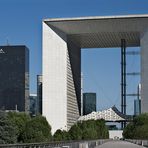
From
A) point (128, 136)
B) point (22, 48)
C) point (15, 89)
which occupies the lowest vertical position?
point (128, 136)

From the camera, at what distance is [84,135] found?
124 m

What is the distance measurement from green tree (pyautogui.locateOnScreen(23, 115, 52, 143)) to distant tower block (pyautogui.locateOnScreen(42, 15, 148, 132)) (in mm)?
46057

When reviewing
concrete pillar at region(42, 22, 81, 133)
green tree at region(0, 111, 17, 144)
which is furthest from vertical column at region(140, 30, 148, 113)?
green tree at region(0, 111, 17, 144)

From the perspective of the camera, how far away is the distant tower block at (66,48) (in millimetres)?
148750

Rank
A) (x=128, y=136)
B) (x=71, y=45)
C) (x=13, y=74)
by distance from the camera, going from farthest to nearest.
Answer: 1. (x=13, y=74)
2. (x=71, y=45)
3. (x=128, y=136)

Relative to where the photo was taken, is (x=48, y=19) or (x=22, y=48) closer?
(x=48, y=19)

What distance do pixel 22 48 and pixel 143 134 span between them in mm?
66191

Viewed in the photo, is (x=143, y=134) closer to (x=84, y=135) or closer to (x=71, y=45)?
(x=84, y=135)

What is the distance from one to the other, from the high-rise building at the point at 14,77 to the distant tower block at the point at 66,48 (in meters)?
21.1

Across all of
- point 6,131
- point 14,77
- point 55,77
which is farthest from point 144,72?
point 6,131

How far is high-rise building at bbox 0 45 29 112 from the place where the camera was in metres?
173

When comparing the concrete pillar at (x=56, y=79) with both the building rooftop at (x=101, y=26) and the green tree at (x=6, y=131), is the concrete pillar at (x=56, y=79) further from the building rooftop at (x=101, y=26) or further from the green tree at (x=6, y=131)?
the green tree at (x=6, y=131)

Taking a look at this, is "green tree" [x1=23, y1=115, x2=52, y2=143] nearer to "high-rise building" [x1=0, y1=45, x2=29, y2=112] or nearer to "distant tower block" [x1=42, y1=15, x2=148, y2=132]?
"distant tower block" [x1=42, y1=15, x2=148, y2=132]

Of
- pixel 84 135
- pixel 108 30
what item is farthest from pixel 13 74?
pixel 84 135
